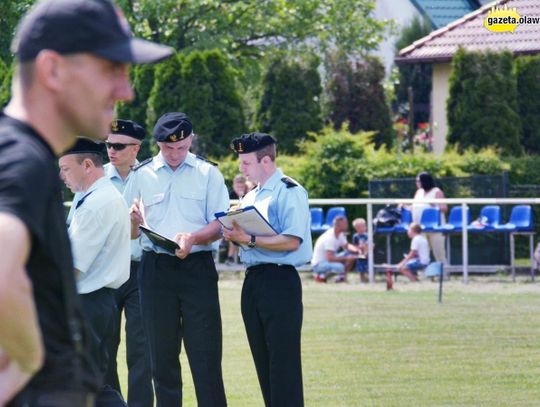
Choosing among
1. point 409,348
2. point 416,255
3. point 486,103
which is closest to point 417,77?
point 486,103

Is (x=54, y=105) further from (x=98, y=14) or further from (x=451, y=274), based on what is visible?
(x=451, y=274)

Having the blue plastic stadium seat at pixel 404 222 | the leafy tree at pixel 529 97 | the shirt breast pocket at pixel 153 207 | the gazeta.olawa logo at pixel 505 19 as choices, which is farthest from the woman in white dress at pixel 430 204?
the shirt breast pocket at pixel 153 207

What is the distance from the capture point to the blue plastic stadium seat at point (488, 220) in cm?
2162

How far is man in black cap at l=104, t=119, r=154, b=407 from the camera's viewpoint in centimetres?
970

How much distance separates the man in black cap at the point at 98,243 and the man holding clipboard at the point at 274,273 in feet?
4.57

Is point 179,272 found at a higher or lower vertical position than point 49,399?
lower

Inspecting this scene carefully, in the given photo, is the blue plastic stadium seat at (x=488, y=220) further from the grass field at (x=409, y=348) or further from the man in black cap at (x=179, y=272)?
the man in black cap at (x=179, y=272)

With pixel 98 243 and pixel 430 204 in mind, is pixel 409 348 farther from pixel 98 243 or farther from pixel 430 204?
pixel 430 204

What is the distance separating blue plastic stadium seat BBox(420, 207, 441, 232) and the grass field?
1635 millimetres

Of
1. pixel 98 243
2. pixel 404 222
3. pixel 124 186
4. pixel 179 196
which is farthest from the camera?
pixel 404 222

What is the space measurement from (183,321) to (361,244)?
504 inches

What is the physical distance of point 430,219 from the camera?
21.8 m

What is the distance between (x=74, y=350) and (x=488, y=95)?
25206mm

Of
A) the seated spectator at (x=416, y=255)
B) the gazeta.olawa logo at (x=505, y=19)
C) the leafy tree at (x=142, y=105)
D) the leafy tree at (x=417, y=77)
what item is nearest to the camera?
the seated spectator at (x=416, y=255)
